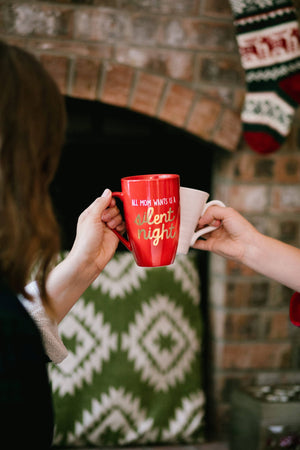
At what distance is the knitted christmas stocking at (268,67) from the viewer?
60.6 inches

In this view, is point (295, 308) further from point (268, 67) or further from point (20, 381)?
point (268, 67)

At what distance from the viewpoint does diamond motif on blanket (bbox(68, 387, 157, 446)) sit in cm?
163

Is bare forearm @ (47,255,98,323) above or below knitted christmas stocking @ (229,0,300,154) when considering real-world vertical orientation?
below

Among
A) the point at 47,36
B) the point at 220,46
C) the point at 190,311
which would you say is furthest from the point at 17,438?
the point at 220,46

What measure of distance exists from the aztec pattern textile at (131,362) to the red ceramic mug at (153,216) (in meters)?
0.80

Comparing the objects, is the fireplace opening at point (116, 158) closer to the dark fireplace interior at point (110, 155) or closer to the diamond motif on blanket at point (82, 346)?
the dark fireplace interior at point (110, 155)

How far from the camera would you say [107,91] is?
1586 millimetres

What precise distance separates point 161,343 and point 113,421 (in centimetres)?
32

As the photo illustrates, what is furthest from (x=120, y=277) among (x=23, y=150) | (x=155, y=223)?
(x=23, y=150)

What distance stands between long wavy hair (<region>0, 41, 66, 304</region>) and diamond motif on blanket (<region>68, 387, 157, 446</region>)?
106 cm

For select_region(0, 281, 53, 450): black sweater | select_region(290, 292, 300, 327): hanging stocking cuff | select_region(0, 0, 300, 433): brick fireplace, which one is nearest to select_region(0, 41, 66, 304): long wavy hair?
→ select_region(0, 281, 53, 450): black sweater

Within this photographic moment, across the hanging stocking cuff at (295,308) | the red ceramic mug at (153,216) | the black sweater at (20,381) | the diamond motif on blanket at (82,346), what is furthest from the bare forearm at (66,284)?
the diamond motif on blanket at (82,346)

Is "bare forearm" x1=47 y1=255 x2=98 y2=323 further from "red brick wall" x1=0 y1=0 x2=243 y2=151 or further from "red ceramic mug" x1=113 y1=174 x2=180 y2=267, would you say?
"red brick wall" x1=0 y1=0 x2=243 y2=151

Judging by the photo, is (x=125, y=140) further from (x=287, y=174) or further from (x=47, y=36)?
(x=287, y=174)
